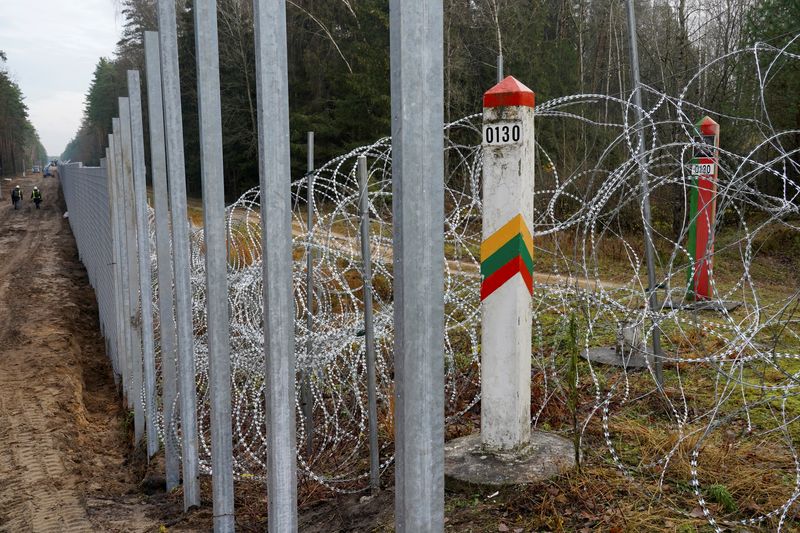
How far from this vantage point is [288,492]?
2.96 m

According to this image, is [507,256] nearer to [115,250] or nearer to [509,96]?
[509,96]

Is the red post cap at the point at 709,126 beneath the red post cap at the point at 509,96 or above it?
above


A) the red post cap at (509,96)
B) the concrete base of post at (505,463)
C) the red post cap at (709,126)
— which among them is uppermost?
the red post cap at (709,126)

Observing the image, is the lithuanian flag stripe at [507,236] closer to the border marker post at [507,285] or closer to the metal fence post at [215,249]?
the border marker post at [507,285]

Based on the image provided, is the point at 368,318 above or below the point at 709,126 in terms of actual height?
below

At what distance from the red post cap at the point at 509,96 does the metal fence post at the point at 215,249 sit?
1.34 metres

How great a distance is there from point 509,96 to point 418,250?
2089mm

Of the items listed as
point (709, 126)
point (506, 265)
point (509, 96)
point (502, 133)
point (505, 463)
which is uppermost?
point (709, 126)

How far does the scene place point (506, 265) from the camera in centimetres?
381

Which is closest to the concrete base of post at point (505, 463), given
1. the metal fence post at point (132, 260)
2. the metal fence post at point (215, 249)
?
the metal fence post at point (215, 249)

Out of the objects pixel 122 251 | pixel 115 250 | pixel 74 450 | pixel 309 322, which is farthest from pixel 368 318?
pixel 115 250

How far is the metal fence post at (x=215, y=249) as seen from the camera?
348cm

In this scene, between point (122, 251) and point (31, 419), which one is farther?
point (31, 419)

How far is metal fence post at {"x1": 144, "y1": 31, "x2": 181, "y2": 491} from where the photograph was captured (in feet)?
16.2
